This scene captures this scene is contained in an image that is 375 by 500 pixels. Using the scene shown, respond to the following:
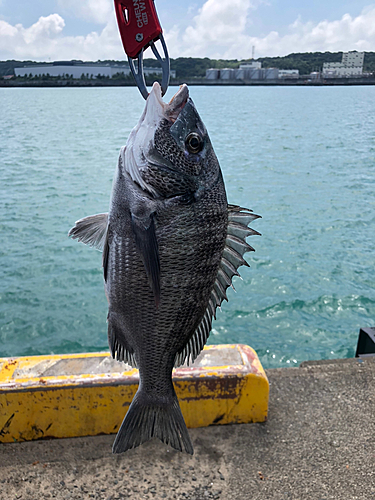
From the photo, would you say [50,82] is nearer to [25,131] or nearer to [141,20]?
[25,131]

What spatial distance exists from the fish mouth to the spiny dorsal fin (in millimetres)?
586

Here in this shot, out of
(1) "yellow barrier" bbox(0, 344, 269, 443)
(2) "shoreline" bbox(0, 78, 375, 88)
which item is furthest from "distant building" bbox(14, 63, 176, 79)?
(1) "yellow barrier" bbox(0, 344, 269, 443)

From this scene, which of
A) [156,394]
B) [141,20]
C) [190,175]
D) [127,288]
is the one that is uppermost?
[141,20]

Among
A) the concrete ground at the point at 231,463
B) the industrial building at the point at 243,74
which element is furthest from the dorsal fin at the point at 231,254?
the industrial building at the point at 243,74

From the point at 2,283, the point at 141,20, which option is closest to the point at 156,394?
the point at 141,20

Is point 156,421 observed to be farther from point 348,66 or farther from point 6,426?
point 348,66

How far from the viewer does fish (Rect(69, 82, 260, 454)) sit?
74.6 inches

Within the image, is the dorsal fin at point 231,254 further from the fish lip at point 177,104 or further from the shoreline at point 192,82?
the shoreline at point 192,82

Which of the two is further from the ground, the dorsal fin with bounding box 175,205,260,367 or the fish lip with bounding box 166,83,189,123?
the fish lip with bounding box 166,83,189,123

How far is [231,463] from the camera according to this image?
3412mm

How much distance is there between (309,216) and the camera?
14.4 metres

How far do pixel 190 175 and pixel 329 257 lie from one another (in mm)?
10205

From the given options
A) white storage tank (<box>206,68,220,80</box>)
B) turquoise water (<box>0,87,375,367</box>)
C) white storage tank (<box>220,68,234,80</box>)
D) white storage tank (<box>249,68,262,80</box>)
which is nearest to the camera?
turquoise water (<box>0,87,375,367</box>)

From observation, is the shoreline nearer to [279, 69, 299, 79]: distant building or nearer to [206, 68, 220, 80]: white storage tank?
[206, 68, 220, 80]: white storage tank
